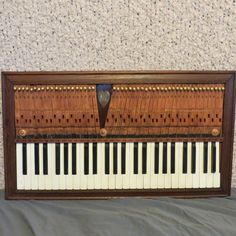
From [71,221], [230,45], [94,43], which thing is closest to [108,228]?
[71,221]

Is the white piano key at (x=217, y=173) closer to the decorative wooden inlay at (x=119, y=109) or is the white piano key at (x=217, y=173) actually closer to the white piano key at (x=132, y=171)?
the decorative wooden inlay at (x=119, y=109)

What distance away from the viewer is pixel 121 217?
1.06 meters

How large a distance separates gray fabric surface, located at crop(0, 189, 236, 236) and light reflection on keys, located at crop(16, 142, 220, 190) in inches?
2.6

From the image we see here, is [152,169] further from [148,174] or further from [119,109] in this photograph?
[119,109]

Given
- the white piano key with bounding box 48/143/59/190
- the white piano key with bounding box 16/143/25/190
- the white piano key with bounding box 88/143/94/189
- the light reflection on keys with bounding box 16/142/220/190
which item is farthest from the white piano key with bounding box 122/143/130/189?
the white piano key with bounding box 16/143/25/190

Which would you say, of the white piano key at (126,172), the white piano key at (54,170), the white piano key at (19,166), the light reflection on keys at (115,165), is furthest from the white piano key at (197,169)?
the white piano key at (19,166)

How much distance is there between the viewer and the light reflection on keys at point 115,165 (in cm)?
120

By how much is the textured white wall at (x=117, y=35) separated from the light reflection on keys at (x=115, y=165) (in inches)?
10.8

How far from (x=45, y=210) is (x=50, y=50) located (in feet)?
1.75

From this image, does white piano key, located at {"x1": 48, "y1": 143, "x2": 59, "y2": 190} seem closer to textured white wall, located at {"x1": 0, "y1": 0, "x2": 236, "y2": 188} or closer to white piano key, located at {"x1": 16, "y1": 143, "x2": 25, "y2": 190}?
white piano key, located at {"x1": 16, "y1": 143, "x2": 25, "y2": 190}

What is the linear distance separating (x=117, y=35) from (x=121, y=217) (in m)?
0.60

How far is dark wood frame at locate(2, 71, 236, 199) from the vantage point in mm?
1187

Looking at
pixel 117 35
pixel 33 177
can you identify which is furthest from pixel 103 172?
pixel 117 35

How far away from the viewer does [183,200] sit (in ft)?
3.95
